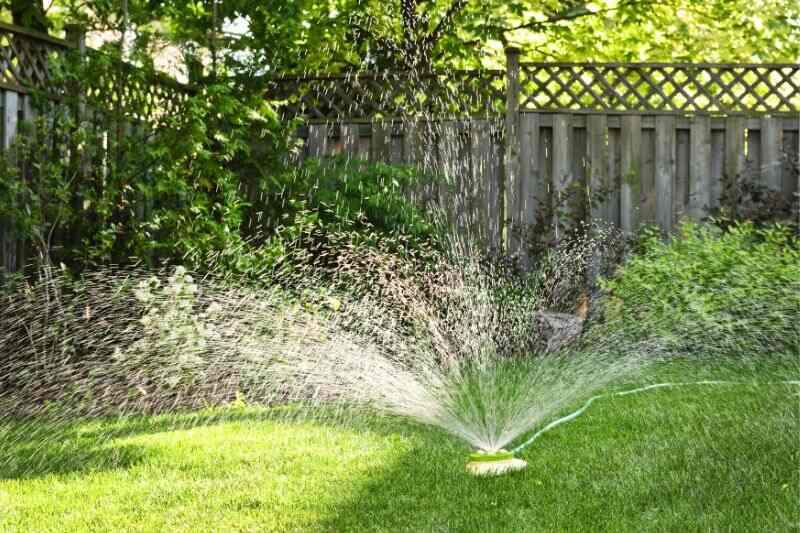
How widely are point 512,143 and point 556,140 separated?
17.1 inches

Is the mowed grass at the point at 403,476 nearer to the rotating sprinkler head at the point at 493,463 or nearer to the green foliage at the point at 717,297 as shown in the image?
the rotating sprinkler head at the point at 493,463

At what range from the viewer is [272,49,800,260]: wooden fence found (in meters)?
9.03

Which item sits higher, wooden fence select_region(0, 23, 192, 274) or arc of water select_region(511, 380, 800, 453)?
wooden fence select_region(0, 23, 192, 274)

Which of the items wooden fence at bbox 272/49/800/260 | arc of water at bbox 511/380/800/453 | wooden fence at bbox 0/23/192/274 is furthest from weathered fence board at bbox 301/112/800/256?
arc of water at bbox 511/380/800/453

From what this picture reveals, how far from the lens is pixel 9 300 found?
6.23 metres

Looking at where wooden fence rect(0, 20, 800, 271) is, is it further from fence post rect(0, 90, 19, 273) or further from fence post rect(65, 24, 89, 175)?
fence post rect(0, 90, 19, 273)

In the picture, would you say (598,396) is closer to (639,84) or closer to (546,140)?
(546,140)

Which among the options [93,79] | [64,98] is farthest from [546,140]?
[64,98]

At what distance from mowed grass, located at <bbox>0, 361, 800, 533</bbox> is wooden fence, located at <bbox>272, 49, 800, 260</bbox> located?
12.6ft

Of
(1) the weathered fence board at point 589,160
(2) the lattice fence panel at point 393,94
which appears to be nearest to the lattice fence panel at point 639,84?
(1) the weathered fence board at point 589,160

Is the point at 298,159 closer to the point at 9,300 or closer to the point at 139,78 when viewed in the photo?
the point at 139,78

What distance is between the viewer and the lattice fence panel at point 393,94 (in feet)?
29.6

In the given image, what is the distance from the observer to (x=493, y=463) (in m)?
4.12

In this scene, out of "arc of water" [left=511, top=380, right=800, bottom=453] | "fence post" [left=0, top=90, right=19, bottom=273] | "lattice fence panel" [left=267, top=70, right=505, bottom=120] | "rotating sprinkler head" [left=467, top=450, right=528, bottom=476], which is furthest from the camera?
"lattice fence panel" [left=267, top=70, right=505, bottom=120]
